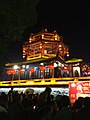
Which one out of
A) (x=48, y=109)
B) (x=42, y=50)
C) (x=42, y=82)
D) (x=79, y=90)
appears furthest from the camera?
(x=42, y=50)

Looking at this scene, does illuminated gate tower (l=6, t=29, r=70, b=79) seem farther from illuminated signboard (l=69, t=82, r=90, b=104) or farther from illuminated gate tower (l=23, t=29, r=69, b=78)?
illuminated signboard (l=69, t=82, r=90, b=104)

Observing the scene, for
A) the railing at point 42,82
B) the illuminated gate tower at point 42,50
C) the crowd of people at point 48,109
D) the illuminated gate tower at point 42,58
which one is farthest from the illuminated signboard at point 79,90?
the illuminated gate tower at point 42,50

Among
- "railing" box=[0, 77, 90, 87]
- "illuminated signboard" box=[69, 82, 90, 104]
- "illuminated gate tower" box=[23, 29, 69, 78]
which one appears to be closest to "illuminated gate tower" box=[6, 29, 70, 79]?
"illuminated gate tower" box=[23, 29, 69, 78]

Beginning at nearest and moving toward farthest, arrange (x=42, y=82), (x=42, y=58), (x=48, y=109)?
1. (x=48, y=109)
2. (x=42, y=82)
3. (x=42, y=58)

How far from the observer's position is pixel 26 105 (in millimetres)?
6727

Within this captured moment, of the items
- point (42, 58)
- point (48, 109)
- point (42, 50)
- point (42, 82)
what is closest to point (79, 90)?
point (42, 82)

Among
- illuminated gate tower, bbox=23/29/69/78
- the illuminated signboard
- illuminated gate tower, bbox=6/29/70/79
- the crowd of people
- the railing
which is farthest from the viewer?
illuminated gate tower, bbox=23/29/69/78

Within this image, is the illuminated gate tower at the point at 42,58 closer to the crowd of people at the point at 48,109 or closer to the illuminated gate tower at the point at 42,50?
the illuminated gate tower at the point at 42,50

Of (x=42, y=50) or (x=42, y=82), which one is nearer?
(x=42, y=82)

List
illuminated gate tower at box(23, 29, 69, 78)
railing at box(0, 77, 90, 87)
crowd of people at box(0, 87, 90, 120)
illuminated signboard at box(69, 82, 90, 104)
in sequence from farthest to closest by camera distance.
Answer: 1. illuminated gate tower at box(23, 29, 69, 78)
2. railing at box(0, 77, 90, 87)
3. illuminated signboard at box(69, 82, 90, 104)
4. crowd of people at box(0, 87, 90, 120)

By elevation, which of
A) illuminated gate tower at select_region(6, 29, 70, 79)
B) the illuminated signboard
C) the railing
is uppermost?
illuminated gate tower at select_region(6, 29, 70, 79)

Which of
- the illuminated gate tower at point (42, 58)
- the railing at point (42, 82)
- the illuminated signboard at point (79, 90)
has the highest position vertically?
the illuminated gate tower at point (42, 58)

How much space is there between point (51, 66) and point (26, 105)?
18.9 meters

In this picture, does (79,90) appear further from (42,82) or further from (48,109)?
(48,109)
